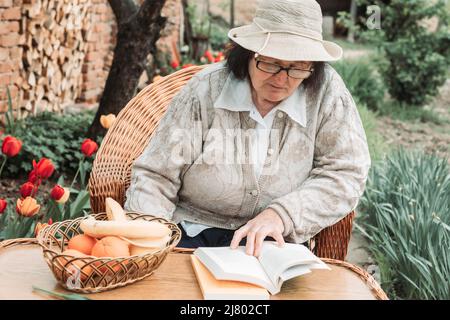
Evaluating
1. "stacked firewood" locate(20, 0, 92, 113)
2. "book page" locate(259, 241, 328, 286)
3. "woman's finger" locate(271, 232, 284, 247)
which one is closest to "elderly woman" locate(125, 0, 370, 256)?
"woman's finger" locate(271, 232, 284, 247)

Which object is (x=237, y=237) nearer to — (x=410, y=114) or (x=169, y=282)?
(x=169, y=282)

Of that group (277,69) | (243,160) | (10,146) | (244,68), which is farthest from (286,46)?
(10,146)

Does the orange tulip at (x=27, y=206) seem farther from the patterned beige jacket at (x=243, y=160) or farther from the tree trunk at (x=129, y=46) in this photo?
the tree trunk at (x=129, y=46)

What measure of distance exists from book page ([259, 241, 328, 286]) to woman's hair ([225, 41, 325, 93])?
0.69 meters

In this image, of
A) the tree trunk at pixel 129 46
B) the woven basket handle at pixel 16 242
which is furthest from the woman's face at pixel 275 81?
the tree trunk at pixel 129 46

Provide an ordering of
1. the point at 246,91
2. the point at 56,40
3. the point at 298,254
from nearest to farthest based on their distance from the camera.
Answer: the point at 298,254 → the point at 246,91 → the point at 56,40

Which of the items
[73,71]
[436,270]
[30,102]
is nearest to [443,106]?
[73,71]

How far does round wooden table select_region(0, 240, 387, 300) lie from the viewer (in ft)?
5.30

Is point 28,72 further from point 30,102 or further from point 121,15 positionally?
point 121,15

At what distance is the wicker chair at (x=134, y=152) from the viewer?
2.38 m

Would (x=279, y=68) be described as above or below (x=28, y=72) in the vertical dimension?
above

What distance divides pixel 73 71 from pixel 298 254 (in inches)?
193

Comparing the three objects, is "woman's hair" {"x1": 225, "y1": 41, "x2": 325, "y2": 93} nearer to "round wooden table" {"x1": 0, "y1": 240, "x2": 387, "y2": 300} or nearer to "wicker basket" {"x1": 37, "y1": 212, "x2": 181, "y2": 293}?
"round wooden table" {"x1": 0, "y1": 240, "x2": 387, "y2": 300}

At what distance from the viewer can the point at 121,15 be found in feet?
14.5
